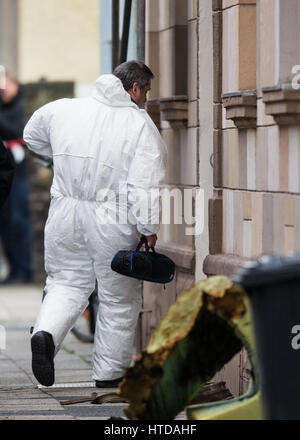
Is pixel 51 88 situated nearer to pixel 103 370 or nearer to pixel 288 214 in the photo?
pixel 103 370

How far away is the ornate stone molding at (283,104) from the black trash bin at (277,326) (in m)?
2.34

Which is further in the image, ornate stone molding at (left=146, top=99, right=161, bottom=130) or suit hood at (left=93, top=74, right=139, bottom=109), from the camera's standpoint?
ornate stone molding at (left=146, top=99, right=161, bottom=130)

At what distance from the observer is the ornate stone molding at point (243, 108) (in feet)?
26.9

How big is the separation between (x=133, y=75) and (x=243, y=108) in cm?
96

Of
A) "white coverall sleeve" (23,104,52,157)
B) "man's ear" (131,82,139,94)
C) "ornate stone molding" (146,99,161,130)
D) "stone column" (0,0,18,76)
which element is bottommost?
"white coverall sleeve" (23,104,52,157)

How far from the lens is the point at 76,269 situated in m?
8.86

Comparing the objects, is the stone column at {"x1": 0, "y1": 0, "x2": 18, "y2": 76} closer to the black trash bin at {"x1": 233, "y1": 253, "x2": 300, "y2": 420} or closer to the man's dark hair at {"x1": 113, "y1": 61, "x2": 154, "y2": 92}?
the man's dark hair at {"x1": 113, "y1": 61, "x2": 154, "y2": 92}

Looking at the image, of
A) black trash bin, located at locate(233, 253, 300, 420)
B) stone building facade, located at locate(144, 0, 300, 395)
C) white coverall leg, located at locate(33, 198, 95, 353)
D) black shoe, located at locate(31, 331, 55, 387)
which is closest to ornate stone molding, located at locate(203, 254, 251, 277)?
stone building facade, located at locate(144, 0, 300, 395)

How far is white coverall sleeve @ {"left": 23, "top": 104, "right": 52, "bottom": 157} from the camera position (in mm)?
8906

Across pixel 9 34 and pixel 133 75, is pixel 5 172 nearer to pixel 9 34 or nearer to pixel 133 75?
pixel 133 75

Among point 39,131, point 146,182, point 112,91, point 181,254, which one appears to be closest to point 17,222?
Result: point 181,254

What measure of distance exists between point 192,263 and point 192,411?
3626 millimetres

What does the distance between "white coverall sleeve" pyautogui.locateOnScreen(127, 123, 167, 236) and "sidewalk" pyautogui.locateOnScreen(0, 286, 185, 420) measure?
1077mm
